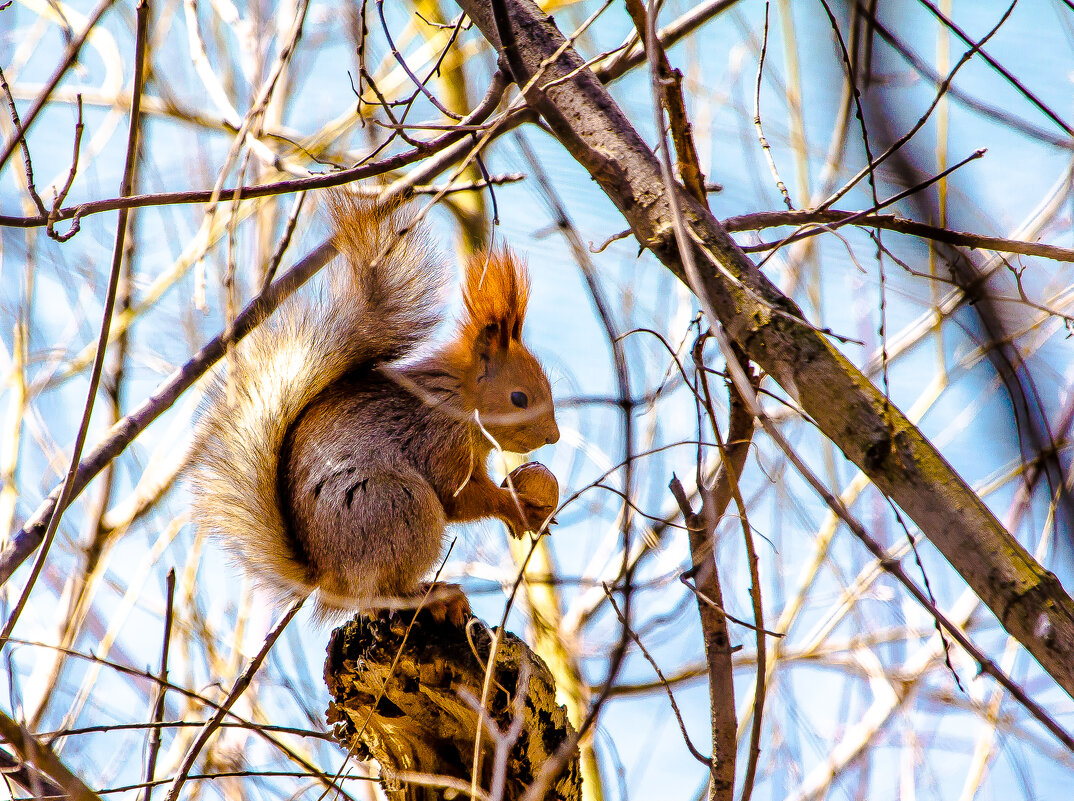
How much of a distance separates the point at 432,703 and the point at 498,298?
2.92ft

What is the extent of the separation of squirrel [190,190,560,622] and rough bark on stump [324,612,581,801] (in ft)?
0.23

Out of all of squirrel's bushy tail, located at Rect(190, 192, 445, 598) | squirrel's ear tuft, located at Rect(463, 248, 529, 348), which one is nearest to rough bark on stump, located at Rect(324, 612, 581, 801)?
squirrel's bushy tail, located at Rect(190, 192, 445, 598)

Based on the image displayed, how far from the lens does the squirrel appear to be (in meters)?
1.87

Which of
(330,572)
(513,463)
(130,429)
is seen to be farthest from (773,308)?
(513,463)

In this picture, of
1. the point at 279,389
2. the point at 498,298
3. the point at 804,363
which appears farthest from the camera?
the point at 498,298

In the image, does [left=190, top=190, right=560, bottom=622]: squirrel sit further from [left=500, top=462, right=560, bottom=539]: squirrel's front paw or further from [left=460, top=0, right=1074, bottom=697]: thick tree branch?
[left=460, top=0, right=1074, bottom=697]: thick tree branch

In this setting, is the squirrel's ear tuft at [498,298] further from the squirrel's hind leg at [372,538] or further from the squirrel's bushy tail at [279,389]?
the squirrel's hind leg at [372,538]

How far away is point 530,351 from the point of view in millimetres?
2219

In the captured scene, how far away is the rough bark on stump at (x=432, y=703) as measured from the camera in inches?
64.3

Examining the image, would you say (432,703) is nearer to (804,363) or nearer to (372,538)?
(372,538)

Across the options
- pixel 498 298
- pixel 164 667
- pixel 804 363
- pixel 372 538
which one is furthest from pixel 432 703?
pixel 804 363

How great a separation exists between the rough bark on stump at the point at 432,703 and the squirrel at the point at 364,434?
70 mm

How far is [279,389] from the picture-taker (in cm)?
198

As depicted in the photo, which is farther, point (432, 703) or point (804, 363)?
point (432, 703)
